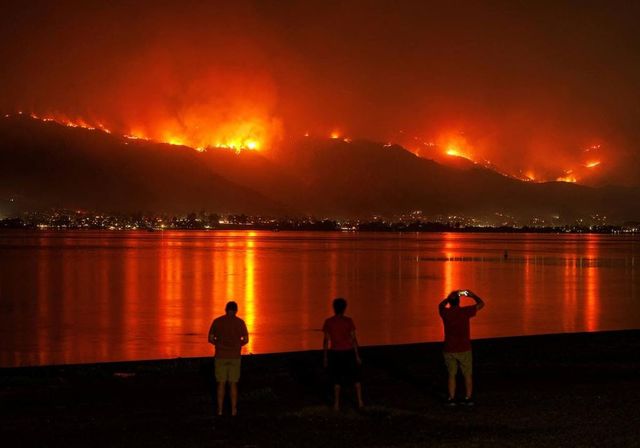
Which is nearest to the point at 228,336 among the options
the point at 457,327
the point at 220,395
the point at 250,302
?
the point at 220,395

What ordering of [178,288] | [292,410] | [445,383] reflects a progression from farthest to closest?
[178,288] < [445,383] < [292,410]

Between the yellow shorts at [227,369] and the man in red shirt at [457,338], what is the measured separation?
2.75m

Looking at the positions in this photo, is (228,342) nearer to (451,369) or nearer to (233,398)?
(233,398)

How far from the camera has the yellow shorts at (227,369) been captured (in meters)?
10.7

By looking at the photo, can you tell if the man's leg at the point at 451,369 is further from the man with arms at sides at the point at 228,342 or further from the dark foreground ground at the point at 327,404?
the man with arms at sides at the point at 228,342

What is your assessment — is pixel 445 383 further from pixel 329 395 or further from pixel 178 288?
pixel 178 288

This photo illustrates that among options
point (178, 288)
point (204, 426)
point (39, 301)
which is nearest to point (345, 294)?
point (178, 288)

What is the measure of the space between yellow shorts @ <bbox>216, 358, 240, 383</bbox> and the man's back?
5cm

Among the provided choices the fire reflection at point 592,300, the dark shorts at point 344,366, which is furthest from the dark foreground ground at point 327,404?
the fire reflection at point 592,300

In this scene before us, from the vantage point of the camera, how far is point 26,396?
39.5 ft

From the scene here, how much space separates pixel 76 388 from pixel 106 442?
3.49 meters

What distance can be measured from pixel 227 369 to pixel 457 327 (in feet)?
9.95

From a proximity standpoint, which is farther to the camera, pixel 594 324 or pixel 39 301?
pixel 39 301

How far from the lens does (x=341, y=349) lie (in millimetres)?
10891
